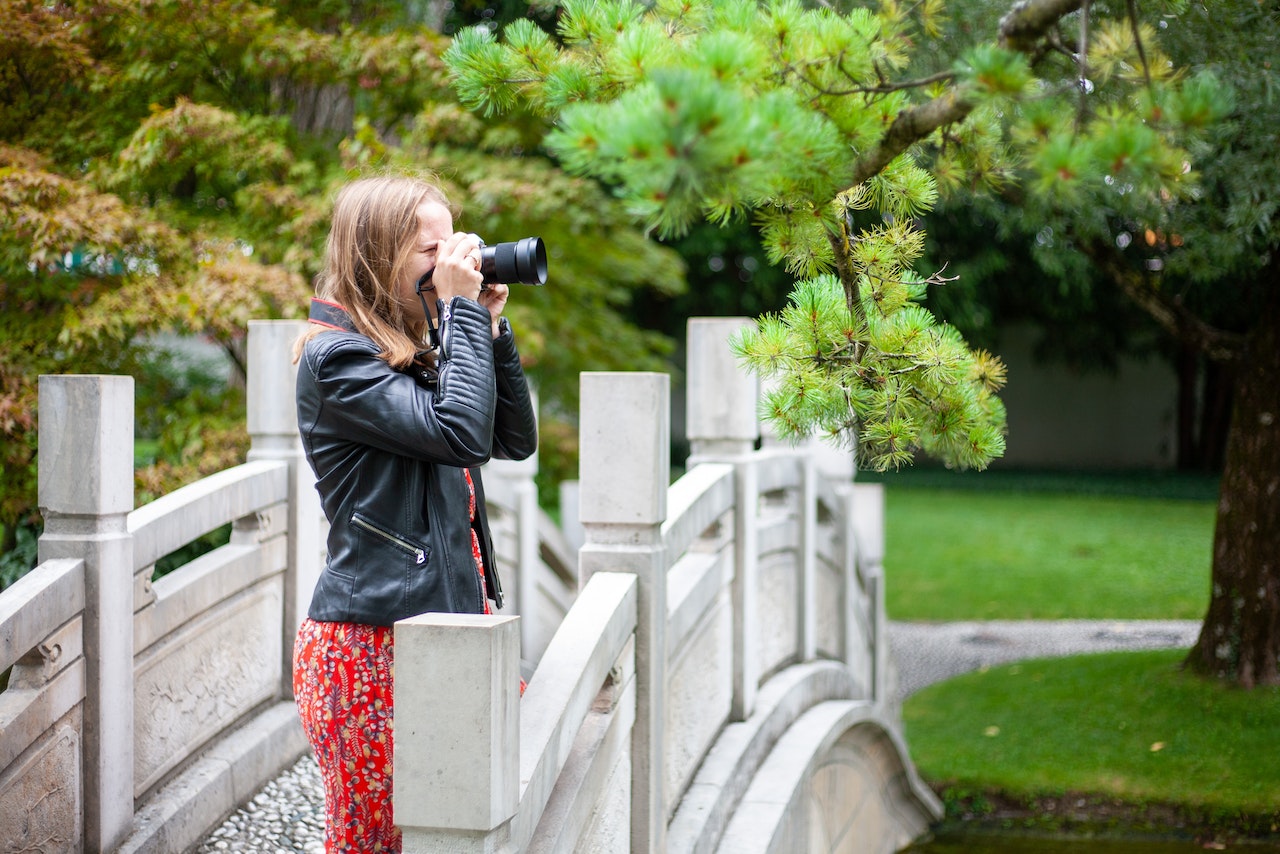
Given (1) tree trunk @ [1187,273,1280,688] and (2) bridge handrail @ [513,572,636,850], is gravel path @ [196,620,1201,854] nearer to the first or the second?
(1) tree trunk @ [1187,273,1280,688]

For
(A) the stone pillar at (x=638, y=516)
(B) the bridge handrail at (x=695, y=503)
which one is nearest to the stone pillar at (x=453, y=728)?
(A) the stone pillar at (x=638, y=516)

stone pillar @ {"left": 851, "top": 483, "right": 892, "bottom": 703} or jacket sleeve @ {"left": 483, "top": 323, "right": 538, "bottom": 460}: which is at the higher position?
jacket sleeve @ {"left": 483, "top": 323, "right": 538, "bottom": 460}

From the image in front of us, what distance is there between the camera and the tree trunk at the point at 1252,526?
6562 millimetres

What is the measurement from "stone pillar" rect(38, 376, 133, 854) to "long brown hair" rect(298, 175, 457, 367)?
103cm

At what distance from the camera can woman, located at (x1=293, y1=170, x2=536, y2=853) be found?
6.89 ft

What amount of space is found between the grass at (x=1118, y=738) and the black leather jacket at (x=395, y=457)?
518cm

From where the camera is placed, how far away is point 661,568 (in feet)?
10.1

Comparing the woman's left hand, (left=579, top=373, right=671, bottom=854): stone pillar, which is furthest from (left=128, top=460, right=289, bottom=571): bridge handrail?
the woman's left hand

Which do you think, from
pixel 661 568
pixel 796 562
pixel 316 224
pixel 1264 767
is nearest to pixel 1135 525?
pixel 1264 767

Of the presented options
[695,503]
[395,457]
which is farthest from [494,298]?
[695,503]

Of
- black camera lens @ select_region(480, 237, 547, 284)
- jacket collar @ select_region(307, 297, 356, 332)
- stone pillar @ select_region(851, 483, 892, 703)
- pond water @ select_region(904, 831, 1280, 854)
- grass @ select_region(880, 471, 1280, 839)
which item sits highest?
black camera lens @ select_region(480, 237, 547, 284)

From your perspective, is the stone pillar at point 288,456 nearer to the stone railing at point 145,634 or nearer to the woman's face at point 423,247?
the stone railing at point 145,634

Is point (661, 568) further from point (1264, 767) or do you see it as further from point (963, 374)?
point (1264, 767)

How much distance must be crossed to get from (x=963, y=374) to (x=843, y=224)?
0.39 metres
